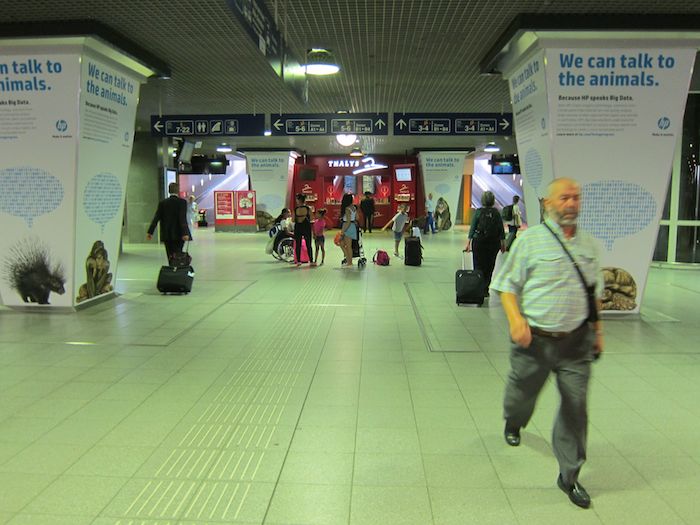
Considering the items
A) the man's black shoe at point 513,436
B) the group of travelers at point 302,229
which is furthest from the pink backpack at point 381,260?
the man's black shoe at point 513,436

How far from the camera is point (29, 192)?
24.5ft

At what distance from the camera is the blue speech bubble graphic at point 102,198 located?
774 cm

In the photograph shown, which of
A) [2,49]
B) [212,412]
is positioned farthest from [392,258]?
[212,412]

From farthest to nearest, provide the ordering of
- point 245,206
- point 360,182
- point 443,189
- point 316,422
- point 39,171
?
point 360,182
point 443,189
point 245,206
point 39,171
point 316,422

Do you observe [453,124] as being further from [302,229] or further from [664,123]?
[664,123]

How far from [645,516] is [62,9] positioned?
737cm

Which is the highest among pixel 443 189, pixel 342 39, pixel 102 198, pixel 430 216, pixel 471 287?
pixel 342 39

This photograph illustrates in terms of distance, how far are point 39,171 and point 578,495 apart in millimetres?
7081

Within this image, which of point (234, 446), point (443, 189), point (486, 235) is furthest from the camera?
point (443, 189)

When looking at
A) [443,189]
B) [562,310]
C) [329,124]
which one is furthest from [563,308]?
[443,189]

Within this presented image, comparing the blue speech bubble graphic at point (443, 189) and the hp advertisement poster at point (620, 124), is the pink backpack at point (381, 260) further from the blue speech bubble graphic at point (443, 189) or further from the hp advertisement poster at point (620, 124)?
the blue speech bubble graphic at point (443, 189)

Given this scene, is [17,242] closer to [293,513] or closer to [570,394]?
[293,513]

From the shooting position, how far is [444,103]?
1325cm

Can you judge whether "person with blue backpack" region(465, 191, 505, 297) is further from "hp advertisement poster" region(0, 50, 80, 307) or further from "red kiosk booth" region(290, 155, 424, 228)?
"red kiosk booth" region(290, 155, 424, 228)
